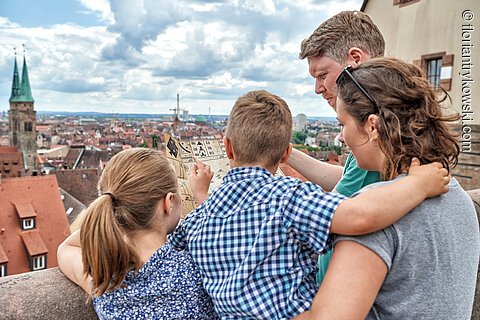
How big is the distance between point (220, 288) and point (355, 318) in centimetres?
30

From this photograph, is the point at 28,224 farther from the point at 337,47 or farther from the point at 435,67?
the point at 337,47

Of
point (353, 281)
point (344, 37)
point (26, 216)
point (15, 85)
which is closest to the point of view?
point (353, 281)

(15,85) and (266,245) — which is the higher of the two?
(15,85)

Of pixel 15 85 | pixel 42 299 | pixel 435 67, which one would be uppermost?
pixel 15 85

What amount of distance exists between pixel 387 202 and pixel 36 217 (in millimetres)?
18548

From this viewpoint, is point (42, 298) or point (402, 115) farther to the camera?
point (42, 298)

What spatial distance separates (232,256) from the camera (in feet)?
3.69

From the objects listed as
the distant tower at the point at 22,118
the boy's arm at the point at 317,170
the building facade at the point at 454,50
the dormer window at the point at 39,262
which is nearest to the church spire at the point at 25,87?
the distant tower at the point at 22,118

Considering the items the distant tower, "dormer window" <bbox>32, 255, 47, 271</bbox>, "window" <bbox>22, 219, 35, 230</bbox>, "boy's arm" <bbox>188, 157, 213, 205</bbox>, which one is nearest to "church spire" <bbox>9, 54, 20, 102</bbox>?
the distant tower

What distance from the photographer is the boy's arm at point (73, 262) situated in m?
1.31

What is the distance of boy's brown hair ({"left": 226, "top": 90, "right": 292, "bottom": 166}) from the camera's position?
3.88ft

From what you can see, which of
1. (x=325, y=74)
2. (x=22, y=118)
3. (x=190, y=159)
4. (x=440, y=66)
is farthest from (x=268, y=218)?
(x=22, y=118)

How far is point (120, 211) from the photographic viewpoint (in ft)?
4.07

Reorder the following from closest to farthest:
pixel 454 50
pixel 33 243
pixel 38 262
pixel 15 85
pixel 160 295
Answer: pixel 160 295 < pixel 454 50 < pixel 38 262 < pixel 33 243 < pixel 15 85
